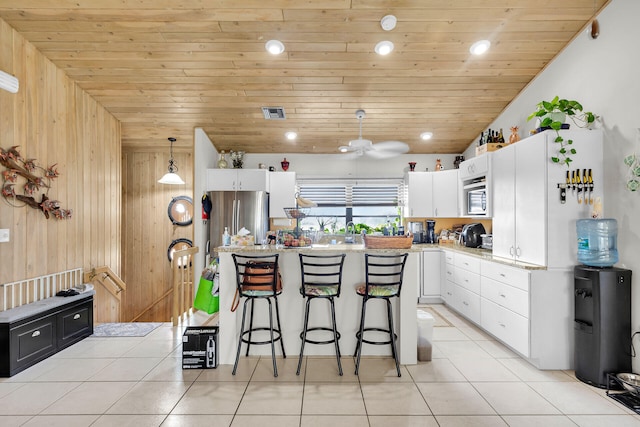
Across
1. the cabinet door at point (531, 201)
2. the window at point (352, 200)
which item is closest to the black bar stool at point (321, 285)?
the cabinet door at point (531, 201)

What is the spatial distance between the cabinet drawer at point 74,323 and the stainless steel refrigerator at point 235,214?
6.07 feet

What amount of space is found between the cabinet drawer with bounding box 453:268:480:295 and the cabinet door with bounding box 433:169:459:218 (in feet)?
3.98

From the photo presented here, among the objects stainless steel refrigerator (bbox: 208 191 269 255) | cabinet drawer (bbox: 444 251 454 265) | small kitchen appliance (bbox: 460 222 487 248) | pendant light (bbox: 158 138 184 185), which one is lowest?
cabinet drawer (bbox: 444 251 454 265)

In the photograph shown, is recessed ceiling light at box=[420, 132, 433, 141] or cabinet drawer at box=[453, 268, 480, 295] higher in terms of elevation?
recessed ceiling light at box=[420, 132, 433, 141]

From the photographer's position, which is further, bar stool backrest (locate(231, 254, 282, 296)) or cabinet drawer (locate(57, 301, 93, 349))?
cabinet drawer (locate(57, 301, 93, 349))

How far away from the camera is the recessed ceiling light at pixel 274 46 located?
142 inches

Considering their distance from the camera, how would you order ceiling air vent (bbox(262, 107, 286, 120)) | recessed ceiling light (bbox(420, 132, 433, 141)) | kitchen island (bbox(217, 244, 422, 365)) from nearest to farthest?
kitchen island (bbox(217, 244, 422, 365)), ceiling air vent (bbox(262, 107, 286, 120)), recessed ceiling light (bbox(420, 132, 433, 141))

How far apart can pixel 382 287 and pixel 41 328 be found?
3.43 metres

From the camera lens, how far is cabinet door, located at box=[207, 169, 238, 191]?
18.4 ft

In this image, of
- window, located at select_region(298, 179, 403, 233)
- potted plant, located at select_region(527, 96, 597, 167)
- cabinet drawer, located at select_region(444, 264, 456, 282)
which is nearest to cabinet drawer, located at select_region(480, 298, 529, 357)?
cabinet drawer, located at select_region(444, 264, 456, 282)

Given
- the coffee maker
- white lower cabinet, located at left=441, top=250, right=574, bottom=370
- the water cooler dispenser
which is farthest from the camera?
the coffee maker

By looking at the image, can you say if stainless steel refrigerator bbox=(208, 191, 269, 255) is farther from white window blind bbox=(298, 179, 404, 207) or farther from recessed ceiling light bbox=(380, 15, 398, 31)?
recessed ceiling light bbox=(380, 15, 398, 31)

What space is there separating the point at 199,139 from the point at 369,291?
12.7 ft

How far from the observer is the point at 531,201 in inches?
132
